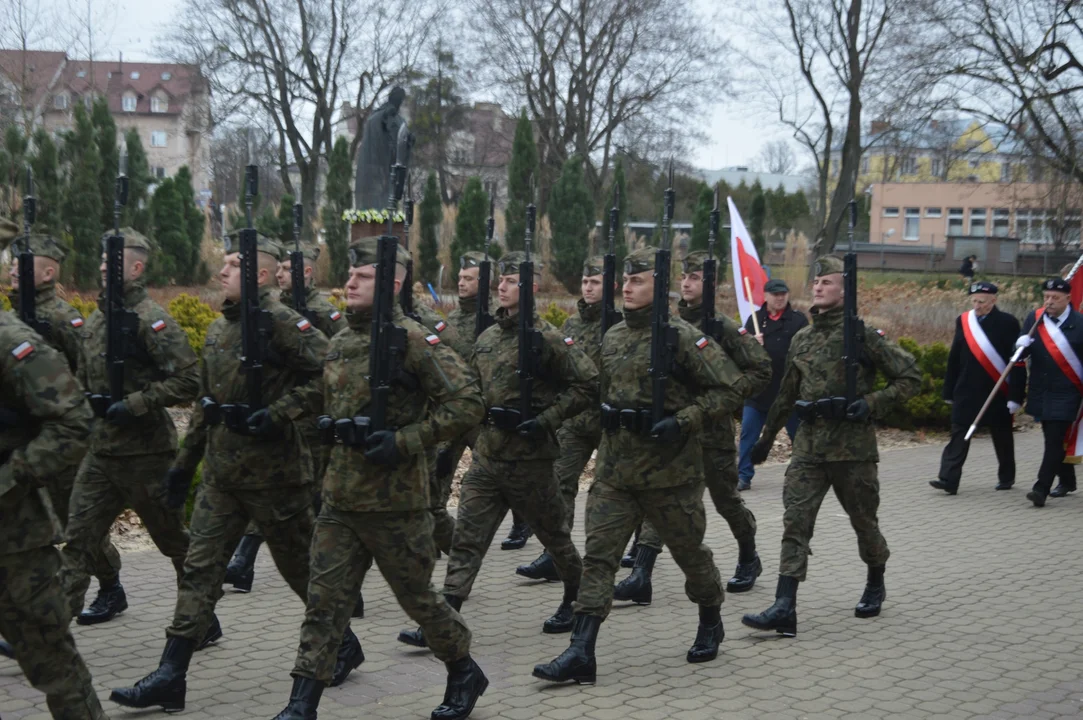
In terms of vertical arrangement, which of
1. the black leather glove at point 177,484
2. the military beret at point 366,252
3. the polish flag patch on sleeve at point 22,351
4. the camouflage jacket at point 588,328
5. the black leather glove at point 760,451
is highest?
the military beret at point 366,252

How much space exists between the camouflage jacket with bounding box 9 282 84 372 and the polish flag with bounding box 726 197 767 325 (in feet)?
23.1

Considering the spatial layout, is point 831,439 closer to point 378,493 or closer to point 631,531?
point 631,531

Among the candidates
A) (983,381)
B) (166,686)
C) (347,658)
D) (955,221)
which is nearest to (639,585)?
(347,658)

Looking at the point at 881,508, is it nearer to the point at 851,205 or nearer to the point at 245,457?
the point at 851,205

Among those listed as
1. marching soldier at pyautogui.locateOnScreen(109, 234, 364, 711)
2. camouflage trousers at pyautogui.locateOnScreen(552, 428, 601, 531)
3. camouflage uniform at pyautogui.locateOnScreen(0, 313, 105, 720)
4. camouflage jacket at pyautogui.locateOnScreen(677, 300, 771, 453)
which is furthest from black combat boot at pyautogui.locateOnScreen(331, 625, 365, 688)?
camouflage jacket at pyautogui.locateOnScreen(677, 300, 771, 453)

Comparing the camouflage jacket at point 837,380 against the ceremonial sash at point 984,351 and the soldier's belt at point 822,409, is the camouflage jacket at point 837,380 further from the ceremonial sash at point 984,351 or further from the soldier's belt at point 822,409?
the ceremonial sash at point 984,351

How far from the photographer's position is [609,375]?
6453 mm

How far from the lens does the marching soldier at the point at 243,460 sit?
575 cm

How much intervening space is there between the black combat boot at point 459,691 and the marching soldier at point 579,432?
175cm

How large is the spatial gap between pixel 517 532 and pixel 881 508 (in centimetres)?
373

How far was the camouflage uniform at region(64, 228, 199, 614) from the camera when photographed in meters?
6.39

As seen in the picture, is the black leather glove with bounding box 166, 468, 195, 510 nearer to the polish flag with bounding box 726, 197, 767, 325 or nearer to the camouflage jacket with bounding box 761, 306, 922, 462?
the camouflage jacket with bounding box 761, 306, 922, 462

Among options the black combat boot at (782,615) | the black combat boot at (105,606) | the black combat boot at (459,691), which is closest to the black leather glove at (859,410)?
the black combat boot at (782,615)

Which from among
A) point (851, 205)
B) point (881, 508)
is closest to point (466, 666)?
point (851, 205)
